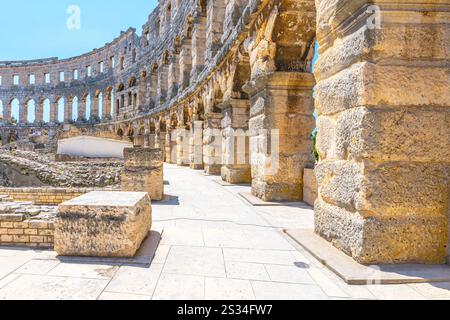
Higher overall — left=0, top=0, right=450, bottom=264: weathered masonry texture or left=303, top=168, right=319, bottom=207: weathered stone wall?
left=0, top=0, right=450, bottom=264: weathered masonry texture

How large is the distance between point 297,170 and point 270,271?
3822mm

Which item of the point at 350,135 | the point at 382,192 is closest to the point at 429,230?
the point at 382,192

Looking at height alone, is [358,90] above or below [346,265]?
above

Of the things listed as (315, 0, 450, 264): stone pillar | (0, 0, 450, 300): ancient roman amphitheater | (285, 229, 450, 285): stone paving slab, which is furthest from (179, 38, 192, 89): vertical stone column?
(285, 229, 450, 285): stone paving slab


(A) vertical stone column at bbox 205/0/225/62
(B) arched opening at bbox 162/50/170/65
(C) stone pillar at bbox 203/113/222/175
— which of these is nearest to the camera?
(C) stone pillar at bbox 203/113/222/175

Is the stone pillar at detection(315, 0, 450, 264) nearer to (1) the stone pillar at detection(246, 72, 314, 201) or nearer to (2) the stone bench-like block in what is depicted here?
(2) the stone bench-like block

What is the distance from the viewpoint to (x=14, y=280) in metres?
2.46

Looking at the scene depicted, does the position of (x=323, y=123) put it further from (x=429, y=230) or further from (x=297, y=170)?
(x=297, y=170)

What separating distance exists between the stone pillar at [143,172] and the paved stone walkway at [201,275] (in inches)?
93.4

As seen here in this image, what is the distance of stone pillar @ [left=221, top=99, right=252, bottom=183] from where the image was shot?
9164mm

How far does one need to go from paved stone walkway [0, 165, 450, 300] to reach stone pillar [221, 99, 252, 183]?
16.8 ft

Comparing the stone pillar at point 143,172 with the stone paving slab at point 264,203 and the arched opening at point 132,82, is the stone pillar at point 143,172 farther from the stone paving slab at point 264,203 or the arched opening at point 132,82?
the arched opening at point 132,82

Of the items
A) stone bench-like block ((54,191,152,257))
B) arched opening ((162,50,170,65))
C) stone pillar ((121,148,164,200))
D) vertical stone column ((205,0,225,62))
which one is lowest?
stone bench-like block ((54,191,152,257))
